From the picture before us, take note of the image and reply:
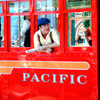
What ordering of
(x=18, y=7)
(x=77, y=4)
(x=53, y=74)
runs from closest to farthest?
1. (x=77, y=4)
2. (x=53, y=74)
3. (x=18, y=7)

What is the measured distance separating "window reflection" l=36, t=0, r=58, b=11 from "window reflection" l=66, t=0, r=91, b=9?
8.4 inches

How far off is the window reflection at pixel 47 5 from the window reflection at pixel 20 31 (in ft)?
1.15

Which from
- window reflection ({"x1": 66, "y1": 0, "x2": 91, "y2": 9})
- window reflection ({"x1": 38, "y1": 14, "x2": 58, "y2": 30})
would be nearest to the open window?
window reflection ({"x1": 38, "y1": 14, "x2": 58, "y2": 30})

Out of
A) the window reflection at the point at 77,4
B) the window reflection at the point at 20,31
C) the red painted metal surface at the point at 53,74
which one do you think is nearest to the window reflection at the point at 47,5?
the red painted metal surface at the point at 53,74

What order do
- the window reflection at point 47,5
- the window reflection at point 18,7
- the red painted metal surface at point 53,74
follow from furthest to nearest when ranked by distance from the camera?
the window reflection at point 18,7 < the window reflection at point 47,5 < the red painted metal surface at point 53,74

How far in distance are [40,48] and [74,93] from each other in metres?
0.96

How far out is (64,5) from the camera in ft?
12.6

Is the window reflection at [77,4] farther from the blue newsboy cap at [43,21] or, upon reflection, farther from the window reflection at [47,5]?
the blue newsboy cap at [43,21]

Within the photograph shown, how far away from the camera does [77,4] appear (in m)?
3.78

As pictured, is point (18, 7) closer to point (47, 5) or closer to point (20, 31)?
point (20, 31)

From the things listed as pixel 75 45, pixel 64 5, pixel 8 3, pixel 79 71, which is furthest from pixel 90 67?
pixel 8 3

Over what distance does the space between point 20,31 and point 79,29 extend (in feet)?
3.47

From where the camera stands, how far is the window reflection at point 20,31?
408cm

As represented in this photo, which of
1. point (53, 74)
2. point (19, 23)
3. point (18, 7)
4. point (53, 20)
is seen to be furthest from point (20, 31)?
point (53, 74)
